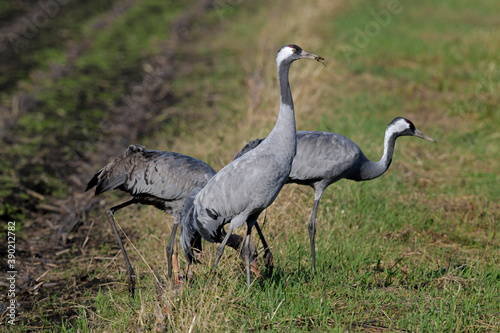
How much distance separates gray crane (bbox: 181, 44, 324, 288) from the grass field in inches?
9.2

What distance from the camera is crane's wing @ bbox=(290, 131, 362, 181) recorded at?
5469mm

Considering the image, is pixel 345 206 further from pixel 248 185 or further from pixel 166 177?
pixel 248 185

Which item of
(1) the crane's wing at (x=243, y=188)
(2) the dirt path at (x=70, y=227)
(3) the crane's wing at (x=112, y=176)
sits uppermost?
(1) the crane's wing at (x=243, y=188)

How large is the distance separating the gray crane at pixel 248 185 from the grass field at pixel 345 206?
9.2 inches

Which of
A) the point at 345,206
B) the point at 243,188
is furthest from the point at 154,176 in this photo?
the point at 345,206

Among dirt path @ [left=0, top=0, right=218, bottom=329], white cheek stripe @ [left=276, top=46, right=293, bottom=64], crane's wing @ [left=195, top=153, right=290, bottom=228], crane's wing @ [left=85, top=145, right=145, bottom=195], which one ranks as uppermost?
white cheek stripe @ [left=276, top=46, right=293, bottom=64]

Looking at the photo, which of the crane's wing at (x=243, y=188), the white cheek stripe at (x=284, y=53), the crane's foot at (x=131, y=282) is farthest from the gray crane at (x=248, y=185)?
the crane's foot at (x=131, y=282)

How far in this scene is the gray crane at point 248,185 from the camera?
14.3 ft

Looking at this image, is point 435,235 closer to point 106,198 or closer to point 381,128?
point 381,128

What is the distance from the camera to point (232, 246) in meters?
4.96

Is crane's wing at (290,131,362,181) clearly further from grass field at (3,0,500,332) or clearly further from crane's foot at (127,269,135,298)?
crane's foot at (127,269,135,298)

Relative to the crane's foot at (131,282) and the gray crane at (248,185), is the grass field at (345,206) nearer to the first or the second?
the crane's foot at (131,282)

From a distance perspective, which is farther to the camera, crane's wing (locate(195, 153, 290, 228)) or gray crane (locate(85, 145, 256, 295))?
gray crane (locate(85, 145, 256, 295))

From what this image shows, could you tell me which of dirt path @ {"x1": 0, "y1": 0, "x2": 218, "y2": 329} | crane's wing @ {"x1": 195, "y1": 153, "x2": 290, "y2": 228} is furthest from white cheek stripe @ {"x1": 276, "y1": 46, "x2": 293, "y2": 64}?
dirt path @ {"x1": 0, "y1": 0, "x2": 218, "y2": 329}
